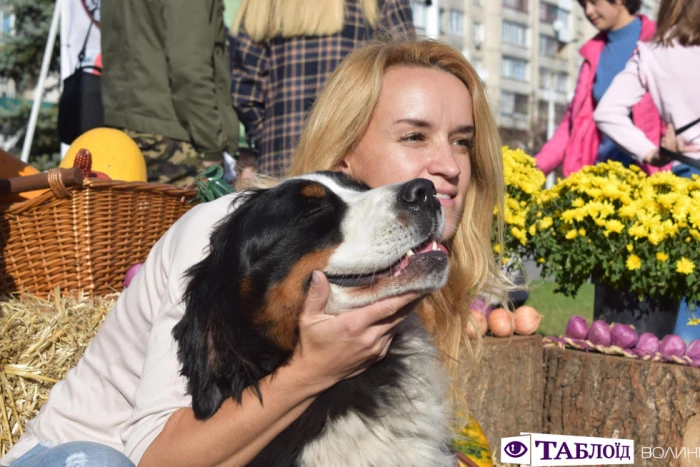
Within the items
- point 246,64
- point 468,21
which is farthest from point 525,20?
point 246,64

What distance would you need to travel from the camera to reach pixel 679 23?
497 centimetres

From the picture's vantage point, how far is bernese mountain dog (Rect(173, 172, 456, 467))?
6.53 feet

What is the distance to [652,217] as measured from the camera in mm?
3781

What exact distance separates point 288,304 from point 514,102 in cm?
5627

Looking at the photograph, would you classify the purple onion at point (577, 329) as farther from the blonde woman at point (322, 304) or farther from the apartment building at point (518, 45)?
the apartment building at point (518, 45)

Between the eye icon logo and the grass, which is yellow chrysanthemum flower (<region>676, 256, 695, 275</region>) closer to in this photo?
the eye icon logo

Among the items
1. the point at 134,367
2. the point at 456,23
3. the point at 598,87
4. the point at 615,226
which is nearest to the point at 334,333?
the point at 134,367

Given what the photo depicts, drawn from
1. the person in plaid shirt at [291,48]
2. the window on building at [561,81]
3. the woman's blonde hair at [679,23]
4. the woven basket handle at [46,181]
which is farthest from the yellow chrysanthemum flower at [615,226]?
the window on building at [561,81]

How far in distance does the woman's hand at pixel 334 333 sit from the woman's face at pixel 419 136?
713 millimetres

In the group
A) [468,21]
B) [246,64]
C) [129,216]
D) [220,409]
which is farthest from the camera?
[468,21]

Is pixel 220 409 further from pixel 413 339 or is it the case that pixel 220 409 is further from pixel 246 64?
pixel 246 64

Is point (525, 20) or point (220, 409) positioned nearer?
point (220, 409)

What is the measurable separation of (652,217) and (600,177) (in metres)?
0.40

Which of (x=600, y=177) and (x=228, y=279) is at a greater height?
(x=228, y=279)
